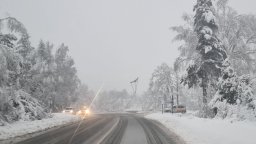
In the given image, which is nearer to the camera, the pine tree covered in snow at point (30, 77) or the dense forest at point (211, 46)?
the pine tree covered in snow at point (30, 77)

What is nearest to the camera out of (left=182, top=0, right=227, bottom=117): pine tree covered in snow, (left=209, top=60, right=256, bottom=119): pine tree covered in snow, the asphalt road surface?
the asphalt road surface

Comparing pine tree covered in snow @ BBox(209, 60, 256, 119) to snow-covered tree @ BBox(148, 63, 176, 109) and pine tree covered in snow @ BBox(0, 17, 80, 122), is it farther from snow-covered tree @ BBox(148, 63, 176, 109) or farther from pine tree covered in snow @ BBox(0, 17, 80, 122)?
snow-covered tree @ BBox(148, 63, 176, 109)

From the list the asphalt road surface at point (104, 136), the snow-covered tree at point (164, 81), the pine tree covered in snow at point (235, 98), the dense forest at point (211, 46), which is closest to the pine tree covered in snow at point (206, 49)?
the dense forest at point (211, 46)

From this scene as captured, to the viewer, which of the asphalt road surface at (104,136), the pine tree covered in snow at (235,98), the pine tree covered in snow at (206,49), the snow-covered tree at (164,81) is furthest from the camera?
the snow-covered tree at (164,81)

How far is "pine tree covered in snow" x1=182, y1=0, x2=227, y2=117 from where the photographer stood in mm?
34250

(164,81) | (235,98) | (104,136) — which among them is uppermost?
(164,81)

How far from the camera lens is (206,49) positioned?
33.6 metres

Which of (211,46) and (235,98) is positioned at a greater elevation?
(211,46)

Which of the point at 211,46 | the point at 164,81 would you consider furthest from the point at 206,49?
the point at 164,81

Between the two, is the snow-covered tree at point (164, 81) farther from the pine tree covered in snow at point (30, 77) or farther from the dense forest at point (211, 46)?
the dense forest at point (211, 46)

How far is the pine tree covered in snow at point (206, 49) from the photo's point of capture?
34.2 metres

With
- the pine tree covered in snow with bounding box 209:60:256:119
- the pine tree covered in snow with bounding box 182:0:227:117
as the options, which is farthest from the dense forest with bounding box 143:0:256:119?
the pine tree covered in snow with bounding box 209:60:256:119

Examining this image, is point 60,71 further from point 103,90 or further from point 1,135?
point 103,90

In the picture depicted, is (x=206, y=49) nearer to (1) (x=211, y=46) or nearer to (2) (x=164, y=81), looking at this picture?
(1) (x=211, y=46)
